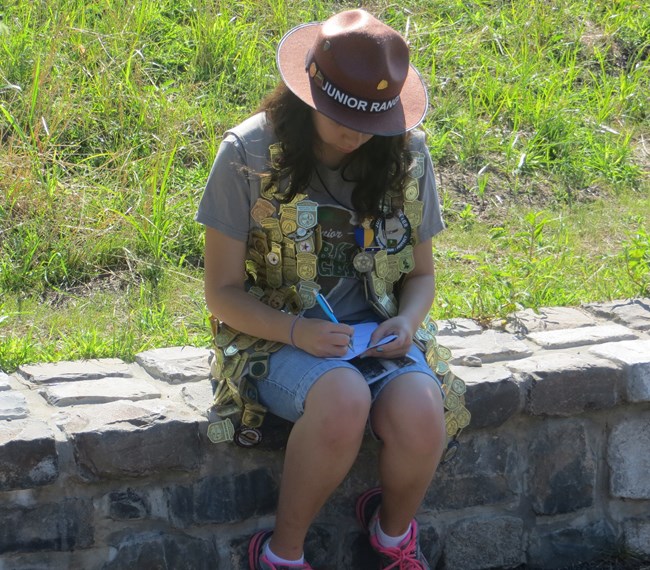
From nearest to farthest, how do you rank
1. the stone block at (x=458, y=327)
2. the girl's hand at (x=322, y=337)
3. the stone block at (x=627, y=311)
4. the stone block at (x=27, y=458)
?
the stone block at (x=27, y=458), the girl's hand at (x=322, y=337), the stone block at (x=458, y=327), the stone block at (x=627, y=311)

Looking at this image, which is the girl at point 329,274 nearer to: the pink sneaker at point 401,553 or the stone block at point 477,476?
the pink sneaker at point 401,553

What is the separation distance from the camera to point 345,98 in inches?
100

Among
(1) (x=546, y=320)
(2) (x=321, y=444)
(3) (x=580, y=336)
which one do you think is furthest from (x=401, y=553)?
(1) (x=546, y=320)

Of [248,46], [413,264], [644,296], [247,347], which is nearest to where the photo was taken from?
[247,347]

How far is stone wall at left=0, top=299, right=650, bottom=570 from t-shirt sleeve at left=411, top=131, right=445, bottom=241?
0.43 metres

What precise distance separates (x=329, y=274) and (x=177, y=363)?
0.57 m

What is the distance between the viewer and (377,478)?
296cm

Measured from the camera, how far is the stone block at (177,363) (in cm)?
303

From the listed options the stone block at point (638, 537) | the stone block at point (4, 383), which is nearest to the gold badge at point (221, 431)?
the stone block at point (4, 383)

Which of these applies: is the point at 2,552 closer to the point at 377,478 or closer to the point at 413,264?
the point at 377,478

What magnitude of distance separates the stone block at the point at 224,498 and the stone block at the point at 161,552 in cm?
6

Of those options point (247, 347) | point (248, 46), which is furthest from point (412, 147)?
point (248, 46)

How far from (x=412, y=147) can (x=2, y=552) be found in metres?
1.42

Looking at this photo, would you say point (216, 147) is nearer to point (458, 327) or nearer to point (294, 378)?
point (458, 327)
